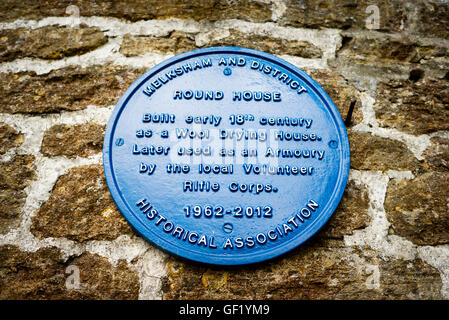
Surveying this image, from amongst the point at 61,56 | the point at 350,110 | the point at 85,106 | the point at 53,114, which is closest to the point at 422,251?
the point at 350,110

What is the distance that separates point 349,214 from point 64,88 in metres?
1.43

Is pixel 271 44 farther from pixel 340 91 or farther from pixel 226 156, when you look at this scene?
pixel 226 156

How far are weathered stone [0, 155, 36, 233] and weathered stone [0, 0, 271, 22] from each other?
805 millimetres

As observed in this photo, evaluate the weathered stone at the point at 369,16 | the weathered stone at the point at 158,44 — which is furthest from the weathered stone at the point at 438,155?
the weathered stone at the point at 158,44

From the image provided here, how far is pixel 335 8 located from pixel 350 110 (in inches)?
25.5

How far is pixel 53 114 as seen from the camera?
4.80 ft

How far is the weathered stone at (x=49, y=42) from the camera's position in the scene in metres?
1.56

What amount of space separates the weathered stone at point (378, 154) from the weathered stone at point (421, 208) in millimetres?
76

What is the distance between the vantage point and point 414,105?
153 cm

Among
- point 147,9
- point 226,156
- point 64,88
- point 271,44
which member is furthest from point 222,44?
point 64,88

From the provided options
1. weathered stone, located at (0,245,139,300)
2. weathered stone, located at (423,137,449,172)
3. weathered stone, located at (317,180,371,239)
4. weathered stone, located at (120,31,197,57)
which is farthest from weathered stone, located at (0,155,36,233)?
weathered stone, located at (423,137,449,172)

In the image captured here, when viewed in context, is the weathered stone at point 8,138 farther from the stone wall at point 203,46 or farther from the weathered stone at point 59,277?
the weathered stone at point 59,277

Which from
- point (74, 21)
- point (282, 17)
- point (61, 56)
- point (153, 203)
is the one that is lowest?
point (153, 203)
